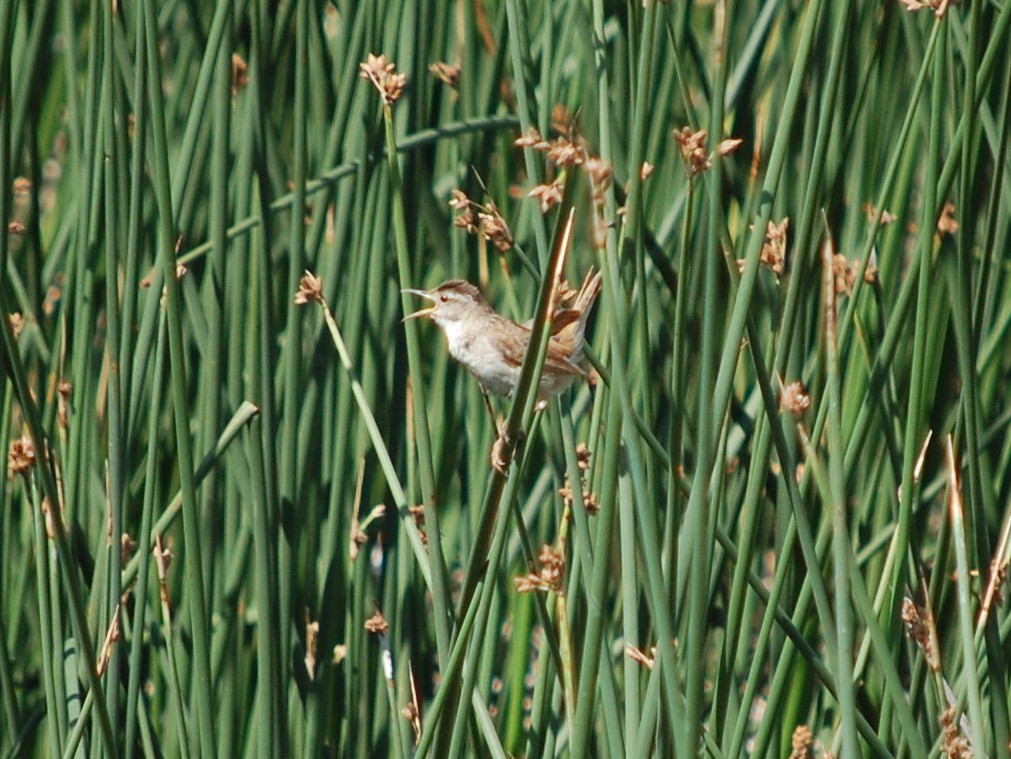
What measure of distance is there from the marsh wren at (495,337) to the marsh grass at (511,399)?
0.24 feet

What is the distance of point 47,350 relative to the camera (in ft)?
7.33

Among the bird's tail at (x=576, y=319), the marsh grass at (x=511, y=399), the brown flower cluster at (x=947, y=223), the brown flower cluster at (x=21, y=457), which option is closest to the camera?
the marsh grass at (x=511, y=399)

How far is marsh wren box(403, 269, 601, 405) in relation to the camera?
7.21ft

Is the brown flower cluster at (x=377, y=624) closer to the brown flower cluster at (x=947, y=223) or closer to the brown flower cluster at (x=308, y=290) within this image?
the brown flower cluster at (x=308, y=290)

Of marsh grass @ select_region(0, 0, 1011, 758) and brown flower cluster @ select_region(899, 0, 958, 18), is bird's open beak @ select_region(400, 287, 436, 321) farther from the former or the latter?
brown flower cluster @ select_region(899, 0, 958, 18)

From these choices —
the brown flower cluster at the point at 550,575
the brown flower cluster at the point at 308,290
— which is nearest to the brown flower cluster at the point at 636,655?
the brown flower cluster at the point at 550,575

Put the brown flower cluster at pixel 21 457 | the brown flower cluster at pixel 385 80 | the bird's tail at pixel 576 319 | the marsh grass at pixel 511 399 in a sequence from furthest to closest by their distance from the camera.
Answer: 1. the bird's tail at pixel 576 319
2. the brown flower cluster at pixel 21 457
3. the brown flower cluster at pixel 385 80
4. the marsh grass at pixel 511 399

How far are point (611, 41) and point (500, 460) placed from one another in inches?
39.2

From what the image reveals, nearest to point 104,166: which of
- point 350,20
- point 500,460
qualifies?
point 350,20

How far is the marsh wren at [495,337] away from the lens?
7.21 feet

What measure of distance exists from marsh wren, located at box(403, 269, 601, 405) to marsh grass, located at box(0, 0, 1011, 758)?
0.07 metres

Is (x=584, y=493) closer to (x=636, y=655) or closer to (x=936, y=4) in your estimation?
(x=636, y=655)

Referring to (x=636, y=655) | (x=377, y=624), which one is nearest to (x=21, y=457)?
(x=377, y=624)

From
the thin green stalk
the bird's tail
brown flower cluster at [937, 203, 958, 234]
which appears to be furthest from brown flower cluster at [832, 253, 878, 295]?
the thin green stalk
